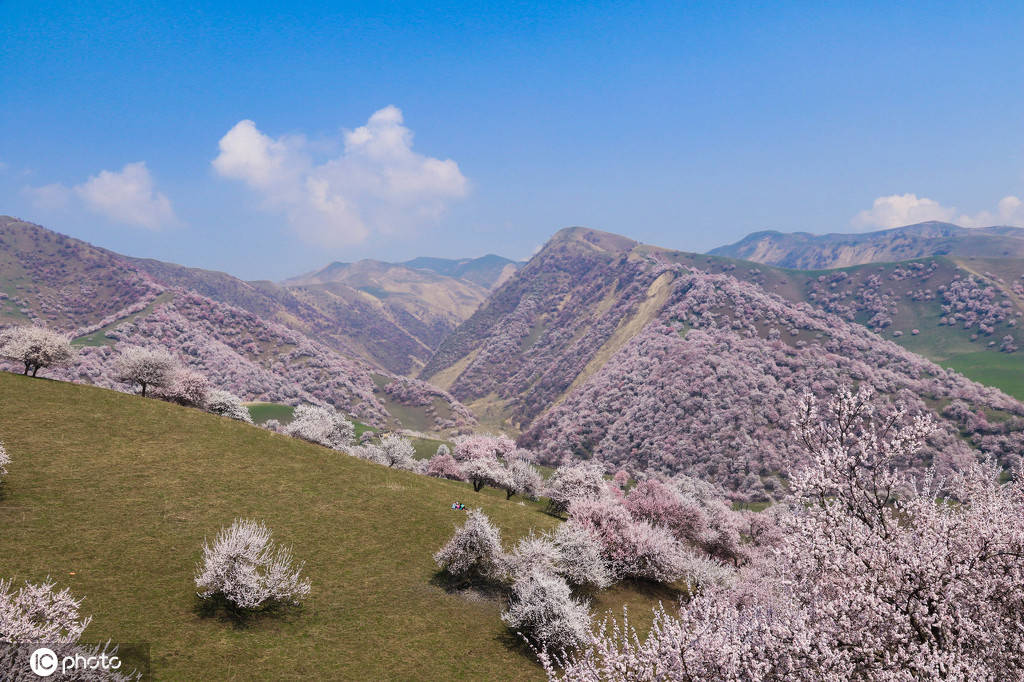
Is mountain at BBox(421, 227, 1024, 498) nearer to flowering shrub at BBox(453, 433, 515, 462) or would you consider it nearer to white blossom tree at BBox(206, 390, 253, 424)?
flowering shrub at BBox(453, 433, 515, 462)

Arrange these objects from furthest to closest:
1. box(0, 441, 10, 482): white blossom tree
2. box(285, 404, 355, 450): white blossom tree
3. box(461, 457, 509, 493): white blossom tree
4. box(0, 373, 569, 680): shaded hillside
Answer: box(285, 404, 355, 450): white blossom tree, box(461, 457, 509, 493): white blossom tree, box(0, 441, 10, 482): white blossom tree, box(0, 373, 569, 680): shaded hillside

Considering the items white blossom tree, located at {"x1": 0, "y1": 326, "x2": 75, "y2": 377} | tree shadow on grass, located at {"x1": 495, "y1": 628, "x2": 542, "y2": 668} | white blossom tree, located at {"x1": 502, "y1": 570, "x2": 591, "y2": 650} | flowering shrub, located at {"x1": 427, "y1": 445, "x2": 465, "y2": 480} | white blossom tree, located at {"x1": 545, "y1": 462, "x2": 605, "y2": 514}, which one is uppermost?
white blossom tree, located at {"x1": 0, "y1": 326, "x2": 75, "y2": 377}

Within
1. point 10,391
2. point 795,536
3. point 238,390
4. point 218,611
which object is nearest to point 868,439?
point 795,536

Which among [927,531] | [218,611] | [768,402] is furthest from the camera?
[768,402]

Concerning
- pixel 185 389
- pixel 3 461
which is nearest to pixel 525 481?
pixel 185 389

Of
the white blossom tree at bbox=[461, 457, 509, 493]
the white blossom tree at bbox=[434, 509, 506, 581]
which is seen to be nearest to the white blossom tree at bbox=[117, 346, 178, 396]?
the white blossom tree at bbox=[461, 457, 509, 493]

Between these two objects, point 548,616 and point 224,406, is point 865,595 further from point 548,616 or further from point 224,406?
point 224,406

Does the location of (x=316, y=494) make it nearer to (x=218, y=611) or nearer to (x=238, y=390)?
(x=218, y=611)
